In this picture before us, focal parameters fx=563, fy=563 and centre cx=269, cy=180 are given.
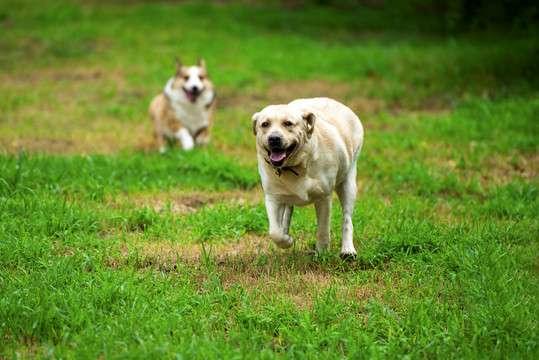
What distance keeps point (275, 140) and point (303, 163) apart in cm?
38

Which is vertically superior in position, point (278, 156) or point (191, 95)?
point (278, 156)

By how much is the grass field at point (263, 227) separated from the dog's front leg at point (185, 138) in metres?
0.33

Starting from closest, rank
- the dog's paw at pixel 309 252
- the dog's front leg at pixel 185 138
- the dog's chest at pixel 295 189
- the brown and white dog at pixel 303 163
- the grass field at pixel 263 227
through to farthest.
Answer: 1. the grass field at pixel 263 227
2. the brown and white dog at pixel 303 163
3. the dog's chest at pixel 295 189
4. the dog's paw at pixel 309 252
5. the dog's front leg at pixel 185 138

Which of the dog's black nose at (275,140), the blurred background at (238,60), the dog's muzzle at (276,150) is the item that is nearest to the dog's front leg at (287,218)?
the dog's muzzle at (276,150)

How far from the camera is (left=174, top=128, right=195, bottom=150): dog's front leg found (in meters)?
8.36

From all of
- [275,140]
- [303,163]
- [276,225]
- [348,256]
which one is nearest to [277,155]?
[275,140]

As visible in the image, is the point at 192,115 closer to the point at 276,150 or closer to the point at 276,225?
the point at 276,225

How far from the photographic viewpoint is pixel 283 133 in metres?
4.01

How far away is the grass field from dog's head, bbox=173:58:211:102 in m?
0.83

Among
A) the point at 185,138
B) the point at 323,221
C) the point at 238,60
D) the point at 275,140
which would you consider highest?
the point at 275,140

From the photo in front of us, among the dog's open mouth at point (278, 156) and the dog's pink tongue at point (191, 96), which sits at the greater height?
the dog's open mouth at point (278, 156)

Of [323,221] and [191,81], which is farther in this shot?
[191,81]

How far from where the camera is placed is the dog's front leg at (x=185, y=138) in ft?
27.4

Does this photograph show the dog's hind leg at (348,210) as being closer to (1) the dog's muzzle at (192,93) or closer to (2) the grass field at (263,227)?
(2) the grass field at (263,227)
